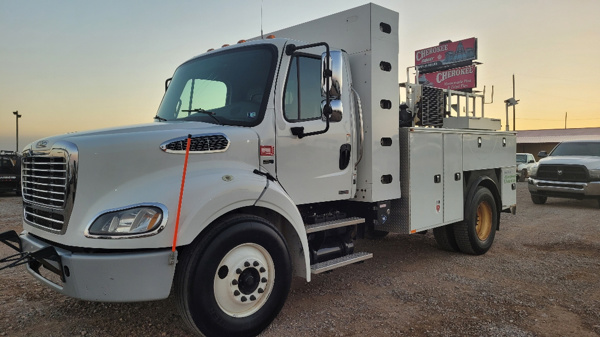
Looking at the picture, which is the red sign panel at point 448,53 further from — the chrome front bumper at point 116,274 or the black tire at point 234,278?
the chrome front bumper at point 116,274

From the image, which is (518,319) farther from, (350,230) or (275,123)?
(275,123)

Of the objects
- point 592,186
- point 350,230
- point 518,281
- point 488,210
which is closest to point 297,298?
point 350,230

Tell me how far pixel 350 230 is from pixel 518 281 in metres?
2.39

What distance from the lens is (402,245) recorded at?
7.59 meters

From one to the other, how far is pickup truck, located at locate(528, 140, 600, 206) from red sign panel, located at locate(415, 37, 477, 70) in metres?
20.7

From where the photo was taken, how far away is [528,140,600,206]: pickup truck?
12773 mm

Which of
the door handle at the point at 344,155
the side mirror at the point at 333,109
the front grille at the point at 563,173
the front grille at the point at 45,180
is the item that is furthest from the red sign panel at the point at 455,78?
the front grille at the point at 45,180

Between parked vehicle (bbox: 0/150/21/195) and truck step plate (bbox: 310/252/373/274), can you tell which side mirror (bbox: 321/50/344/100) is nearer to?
truck step plate (bbox: 310/252/373/274)

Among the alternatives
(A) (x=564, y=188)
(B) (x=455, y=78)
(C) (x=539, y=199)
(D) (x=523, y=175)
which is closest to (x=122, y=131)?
(A) (x=564, y=188)

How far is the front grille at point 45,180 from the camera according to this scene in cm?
336

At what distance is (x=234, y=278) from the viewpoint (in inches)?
141

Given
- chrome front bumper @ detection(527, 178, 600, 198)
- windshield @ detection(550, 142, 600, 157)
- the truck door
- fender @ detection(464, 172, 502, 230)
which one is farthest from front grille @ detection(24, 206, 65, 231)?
windshield @ detection(550, 142, 600, 157)

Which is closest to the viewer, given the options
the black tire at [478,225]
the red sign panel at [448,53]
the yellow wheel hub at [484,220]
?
the black tire at [478,225]

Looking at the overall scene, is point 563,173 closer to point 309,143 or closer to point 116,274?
point 309,143
